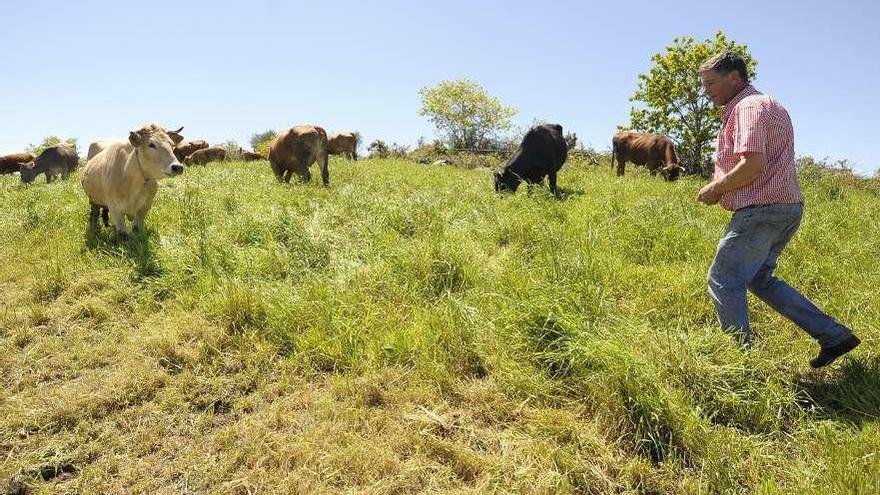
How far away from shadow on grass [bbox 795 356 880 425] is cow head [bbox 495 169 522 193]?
638cm

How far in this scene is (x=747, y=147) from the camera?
2.98 meters

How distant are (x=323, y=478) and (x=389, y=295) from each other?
1.99 metres

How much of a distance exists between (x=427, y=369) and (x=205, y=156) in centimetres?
2139

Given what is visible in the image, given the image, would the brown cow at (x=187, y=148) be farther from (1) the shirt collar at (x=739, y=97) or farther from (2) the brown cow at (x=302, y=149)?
(1) the shirt collar at (x=739, y=97)

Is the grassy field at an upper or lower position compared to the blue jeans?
lower

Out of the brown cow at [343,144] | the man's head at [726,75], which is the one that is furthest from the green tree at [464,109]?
the man's head at [726,75]

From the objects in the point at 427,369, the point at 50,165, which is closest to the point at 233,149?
the point at 50,165

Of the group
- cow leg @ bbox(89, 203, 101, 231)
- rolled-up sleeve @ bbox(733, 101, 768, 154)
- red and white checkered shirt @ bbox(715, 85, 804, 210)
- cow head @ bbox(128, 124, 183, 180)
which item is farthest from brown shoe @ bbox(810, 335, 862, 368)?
cow leg @ bbox(89, 203, 101, 231)

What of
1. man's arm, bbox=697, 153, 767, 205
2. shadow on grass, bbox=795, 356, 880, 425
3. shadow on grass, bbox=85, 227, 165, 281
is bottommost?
shadow on grass, bbox=795, 356, 880, 425

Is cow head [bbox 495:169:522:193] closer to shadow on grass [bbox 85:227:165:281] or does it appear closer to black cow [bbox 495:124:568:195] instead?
black cow [bbox 495:124:568:195]

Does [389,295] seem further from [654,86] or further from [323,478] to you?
[654,86]

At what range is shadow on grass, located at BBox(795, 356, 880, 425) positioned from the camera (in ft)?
9.18

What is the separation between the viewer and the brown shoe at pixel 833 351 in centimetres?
305

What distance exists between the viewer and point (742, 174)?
3.04 metres
